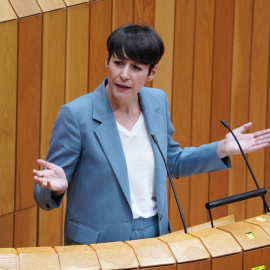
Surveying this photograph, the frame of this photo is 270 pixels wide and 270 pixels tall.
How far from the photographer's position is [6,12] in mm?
2725

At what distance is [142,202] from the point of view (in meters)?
2.01

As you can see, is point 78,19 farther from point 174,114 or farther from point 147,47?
point 147,47

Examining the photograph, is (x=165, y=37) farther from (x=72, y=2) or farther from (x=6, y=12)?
(x=6, y=12)

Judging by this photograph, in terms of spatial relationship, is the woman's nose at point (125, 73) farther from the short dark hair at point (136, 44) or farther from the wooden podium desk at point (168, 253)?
the wooden podium desk at point (168, 253)

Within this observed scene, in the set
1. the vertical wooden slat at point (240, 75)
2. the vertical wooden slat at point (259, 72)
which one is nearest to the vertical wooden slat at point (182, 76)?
the vertical wooden slat at point (240, 75)

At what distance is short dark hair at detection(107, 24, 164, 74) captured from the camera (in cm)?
194

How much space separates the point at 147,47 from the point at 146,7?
1.37m

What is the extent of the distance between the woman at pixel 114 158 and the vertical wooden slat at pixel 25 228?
991 millimetres

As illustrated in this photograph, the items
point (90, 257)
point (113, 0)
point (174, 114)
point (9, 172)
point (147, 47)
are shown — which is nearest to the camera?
point (90, 257)

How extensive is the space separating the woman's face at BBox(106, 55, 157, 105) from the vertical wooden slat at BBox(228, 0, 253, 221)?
1647 millimetres

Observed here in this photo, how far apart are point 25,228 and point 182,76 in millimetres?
1019

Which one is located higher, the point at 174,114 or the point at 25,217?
the point at 174,114

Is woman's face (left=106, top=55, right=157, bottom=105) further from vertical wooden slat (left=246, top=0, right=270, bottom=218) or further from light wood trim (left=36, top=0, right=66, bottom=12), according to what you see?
vertical wooden slat (left=246, top=0, right=270, bottom=218)

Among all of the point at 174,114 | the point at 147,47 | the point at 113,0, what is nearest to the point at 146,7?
the point at 113,0
